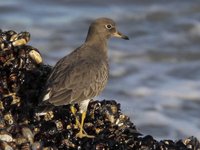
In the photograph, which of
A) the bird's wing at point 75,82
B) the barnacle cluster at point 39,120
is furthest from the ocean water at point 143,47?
the barnacle cluster at point 39,120

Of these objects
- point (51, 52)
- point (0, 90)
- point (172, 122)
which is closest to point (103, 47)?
point (0, 90)

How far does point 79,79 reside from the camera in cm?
625

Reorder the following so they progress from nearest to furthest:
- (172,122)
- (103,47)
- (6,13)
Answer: (103,47) → (172,122) → (6,13)

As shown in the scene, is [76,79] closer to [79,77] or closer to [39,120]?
[79,77]

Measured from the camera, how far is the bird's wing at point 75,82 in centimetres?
594

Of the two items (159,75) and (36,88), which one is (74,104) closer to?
(36,88)

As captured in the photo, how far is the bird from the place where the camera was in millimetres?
5918

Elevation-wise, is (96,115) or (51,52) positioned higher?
(51,52)

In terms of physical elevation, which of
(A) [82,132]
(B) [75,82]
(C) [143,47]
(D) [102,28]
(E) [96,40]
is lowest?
(A) [82,132]

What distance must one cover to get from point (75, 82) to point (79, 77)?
7 cm

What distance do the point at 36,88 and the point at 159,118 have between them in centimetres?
405

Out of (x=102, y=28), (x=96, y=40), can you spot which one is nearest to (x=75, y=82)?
(x=96, y=40)

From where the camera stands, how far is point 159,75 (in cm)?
1138

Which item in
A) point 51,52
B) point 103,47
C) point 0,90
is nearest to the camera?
point 0,90
